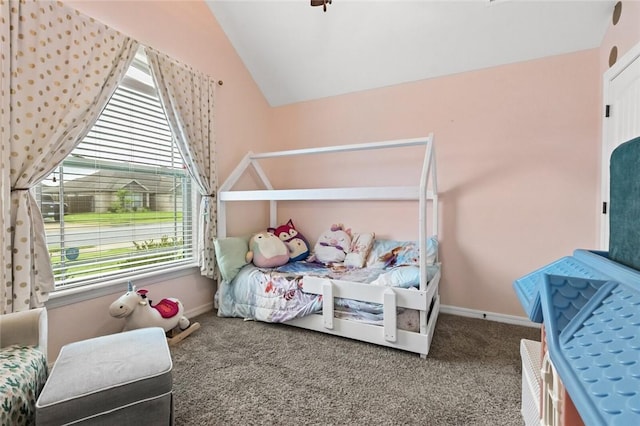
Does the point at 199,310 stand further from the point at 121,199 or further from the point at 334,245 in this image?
the point at 334,245

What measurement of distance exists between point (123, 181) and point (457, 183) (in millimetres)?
2718

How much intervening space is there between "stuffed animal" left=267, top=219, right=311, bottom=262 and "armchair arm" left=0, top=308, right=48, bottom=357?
176 centimetres

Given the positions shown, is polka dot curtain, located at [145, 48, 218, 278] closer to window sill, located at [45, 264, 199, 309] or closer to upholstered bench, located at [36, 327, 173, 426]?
window sill, located at [45, 264, 199, 309]

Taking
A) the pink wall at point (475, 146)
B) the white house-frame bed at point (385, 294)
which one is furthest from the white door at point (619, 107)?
the white house-frame bed at point (385, 294)

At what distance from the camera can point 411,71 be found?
2.60m

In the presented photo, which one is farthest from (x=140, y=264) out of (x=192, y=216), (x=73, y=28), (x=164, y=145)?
→ (x=73, y=28)

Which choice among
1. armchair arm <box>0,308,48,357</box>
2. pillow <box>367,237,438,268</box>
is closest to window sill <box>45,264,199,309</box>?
armchair arm <box>0,308,48,357</box>

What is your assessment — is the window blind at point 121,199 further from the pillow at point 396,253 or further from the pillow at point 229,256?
the pillow at point 396,253

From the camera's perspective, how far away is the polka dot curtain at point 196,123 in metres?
2.16

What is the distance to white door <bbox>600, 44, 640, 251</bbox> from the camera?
1650mm

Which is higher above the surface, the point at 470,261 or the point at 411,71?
the point at 411,71

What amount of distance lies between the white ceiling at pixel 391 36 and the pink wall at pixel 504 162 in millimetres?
142

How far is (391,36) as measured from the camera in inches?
94.3

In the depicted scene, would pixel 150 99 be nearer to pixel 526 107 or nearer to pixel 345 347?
pixel 345 347
